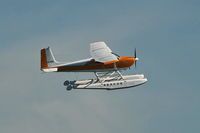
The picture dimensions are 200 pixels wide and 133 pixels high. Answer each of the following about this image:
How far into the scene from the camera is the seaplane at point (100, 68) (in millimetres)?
59062

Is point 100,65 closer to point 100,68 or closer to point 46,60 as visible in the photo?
point 100,68

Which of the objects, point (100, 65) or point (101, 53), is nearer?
point (100, 65)

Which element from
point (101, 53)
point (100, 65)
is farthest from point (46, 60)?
point (101, 53)

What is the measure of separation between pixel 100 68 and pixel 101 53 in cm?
187

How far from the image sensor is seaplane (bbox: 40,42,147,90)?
5906 cm

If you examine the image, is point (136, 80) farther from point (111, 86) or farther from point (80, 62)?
point (80, 62)

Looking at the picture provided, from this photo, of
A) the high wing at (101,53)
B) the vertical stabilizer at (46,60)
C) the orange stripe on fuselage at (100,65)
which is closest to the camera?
the high wing at (101,53)

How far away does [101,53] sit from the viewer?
60.6 metres

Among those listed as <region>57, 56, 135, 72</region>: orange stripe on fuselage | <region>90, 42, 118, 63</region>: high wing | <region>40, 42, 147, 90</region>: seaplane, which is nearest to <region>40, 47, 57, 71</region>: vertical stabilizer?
<region>40, 42, 147, 90</region>: seaplane

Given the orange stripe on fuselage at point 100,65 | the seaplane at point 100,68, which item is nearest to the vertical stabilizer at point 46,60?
the seaplane at point 100,68

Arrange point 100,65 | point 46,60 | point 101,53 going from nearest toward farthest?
point 100,65, point 46,60, point 101,53

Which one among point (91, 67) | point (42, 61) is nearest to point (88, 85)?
point (91, 67)

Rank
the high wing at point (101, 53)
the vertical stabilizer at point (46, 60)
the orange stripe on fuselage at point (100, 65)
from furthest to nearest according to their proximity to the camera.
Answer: the vertical stabilizer at point (46, 60) → the orange stripe on fuselage at point (100, 65) → the high wing at point (101, 53)

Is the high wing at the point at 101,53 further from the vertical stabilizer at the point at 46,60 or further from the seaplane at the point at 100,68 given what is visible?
the vertical stabilizer at the point at 46,60
